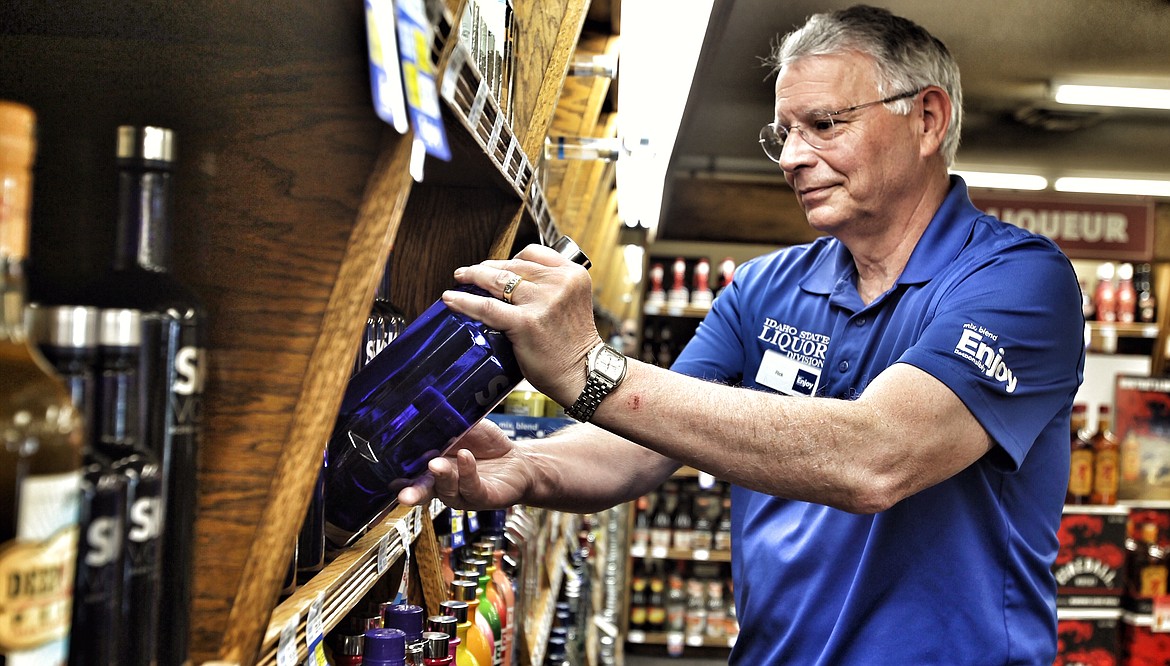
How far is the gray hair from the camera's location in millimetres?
1908

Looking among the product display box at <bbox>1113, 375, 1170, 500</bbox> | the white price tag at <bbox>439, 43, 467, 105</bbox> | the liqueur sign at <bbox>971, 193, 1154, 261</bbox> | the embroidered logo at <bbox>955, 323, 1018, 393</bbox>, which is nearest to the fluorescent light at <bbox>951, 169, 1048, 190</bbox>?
the liqueur sign at <bbox>971, 193, 1154, 261</bbox>

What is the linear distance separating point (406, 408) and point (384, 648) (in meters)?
0.26

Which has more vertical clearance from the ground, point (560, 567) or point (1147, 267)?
point (1147, 267)

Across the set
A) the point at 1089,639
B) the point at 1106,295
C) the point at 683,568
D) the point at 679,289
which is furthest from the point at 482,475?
the point at 1106,295

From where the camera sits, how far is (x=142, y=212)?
Answer: 65 cm

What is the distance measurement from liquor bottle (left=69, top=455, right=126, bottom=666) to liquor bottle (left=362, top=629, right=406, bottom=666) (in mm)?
466

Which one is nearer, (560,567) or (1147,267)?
(560,567)

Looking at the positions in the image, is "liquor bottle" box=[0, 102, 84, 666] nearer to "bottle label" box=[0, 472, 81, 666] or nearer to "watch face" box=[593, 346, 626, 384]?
"bottle label" box=[0, 472, 81, 666]

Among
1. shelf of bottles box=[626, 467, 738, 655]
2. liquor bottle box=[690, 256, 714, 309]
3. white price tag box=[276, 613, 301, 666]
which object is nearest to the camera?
white price tag box=[276, 613, 301, 666]

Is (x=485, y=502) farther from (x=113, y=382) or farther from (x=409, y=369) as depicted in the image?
(x=113, y=382)

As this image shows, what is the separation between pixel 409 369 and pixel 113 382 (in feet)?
1.86

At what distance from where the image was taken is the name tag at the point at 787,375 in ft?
6.20

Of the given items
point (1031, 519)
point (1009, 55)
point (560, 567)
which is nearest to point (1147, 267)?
point (1009, 55)

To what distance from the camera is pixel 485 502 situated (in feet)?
4.83
